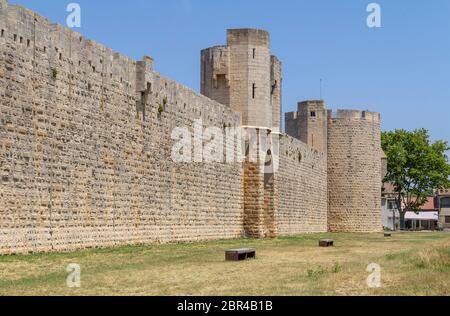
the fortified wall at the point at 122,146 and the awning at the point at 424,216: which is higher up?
the fortified wall at the point at 122,146

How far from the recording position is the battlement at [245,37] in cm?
2917

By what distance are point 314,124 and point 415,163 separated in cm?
2094

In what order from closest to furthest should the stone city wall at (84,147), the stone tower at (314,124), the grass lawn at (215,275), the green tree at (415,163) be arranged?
the grass lawn at (215,275), the stone city wall at (84,147), the stone tower at (314,124), the green tree at (415,163)

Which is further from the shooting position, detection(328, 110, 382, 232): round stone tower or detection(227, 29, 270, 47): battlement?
detection(328, 110, 382, 232): round stone tower

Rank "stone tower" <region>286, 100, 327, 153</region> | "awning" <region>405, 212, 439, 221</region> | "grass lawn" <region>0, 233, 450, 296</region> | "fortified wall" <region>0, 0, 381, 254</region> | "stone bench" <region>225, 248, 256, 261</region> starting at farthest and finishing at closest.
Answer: "awning" <region>405, 212, 439, 221</region>
"stone tower" <region>286, 100, 327, 153</region>
"fortified wall" <region>0, 0, 381, 254</region>
"stone bench" <region>225, 248, 256, 261</region>
"grass lawn" <region>0, 233, 450, 296</region>

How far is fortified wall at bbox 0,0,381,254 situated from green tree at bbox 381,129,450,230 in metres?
28.2

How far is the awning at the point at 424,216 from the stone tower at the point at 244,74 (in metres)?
53.3

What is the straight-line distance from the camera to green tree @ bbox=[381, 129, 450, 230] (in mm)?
60625

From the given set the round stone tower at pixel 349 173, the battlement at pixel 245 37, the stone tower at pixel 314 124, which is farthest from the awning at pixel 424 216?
the battlement at pixel 245 37

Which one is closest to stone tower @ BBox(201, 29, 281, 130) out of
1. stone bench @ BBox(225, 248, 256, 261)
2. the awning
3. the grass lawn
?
the grass lawn

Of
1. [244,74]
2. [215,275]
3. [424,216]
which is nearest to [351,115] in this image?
[244,74]

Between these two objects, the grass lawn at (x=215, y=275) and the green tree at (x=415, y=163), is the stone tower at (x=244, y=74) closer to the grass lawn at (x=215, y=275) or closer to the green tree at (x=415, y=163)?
the grass lawn at (x=215, y=275)

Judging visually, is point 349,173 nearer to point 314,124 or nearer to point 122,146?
point 314,124

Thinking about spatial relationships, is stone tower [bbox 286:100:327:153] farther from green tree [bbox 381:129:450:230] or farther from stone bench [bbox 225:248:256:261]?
stone bench [bbox 225:248:256:261]
